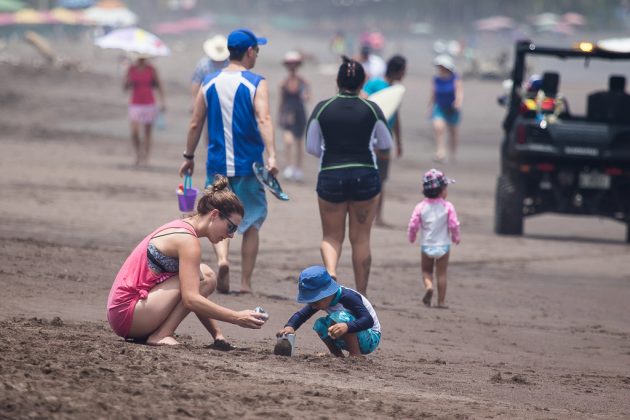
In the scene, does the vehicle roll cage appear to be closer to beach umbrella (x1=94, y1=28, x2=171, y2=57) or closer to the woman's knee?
beach umbrella (x1=94, y1=28, x2=171, y2=57)

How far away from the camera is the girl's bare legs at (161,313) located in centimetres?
705

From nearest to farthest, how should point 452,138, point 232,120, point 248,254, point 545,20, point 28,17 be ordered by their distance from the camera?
point 232,120 → point 248,254 → point 452,138 → point 28,17 → point 545,20

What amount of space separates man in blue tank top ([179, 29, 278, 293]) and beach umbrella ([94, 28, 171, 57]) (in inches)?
422

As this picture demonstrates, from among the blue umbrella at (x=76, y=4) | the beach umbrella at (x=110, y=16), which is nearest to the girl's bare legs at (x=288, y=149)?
the beach umbrella at (x=110, y=16)

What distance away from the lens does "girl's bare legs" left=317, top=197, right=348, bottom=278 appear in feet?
31.6

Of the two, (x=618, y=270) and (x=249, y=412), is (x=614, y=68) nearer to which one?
(x=618, y=270)

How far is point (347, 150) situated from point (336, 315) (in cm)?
240

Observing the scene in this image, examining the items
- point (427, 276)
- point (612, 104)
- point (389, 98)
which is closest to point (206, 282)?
point (427, 276)

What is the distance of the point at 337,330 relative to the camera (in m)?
7.23

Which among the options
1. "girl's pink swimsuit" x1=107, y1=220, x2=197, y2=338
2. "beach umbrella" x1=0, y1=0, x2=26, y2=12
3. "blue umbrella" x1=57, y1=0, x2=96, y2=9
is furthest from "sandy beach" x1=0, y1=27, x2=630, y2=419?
"blue umbrella" x1=57, y1=0, x2=96, y2=9

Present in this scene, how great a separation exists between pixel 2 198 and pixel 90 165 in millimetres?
4679

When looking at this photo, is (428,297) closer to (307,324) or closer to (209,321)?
(307,324)

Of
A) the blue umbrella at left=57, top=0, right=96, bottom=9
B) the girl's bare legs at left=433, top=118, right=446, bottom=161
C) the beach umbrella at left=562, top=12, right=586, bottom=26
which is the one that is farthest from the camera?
the beach umbrella at left=562, top=12, right=586, bottom=26

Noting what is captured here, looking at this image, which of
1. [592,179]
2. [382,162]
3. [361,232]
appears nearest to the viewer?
[361,232]
